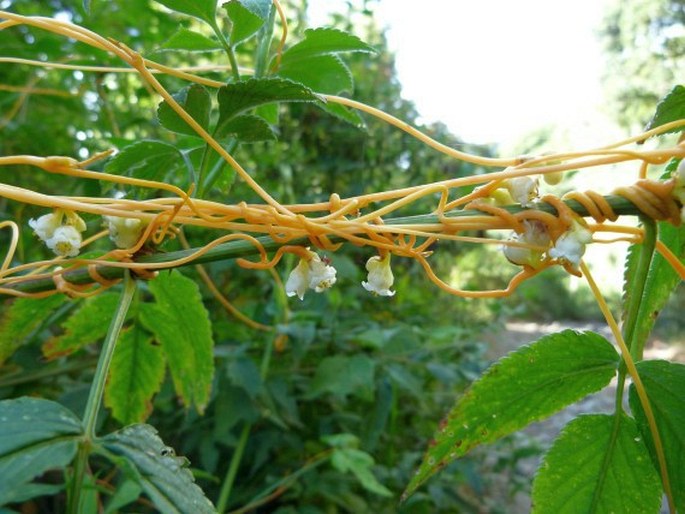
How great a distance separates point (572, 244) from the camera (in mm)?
353

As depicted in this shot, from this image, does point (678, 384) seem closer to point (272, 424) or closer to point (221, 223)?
point (221, 223)

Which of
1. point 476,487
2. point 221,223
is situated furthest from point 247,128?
point 476,487

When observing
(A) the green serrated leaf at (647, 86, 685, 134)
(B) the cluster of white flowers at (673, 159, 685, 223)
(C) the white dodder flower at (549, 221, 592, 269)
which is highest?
(A) the green serrated leaf at (647, 86, 685, 134)

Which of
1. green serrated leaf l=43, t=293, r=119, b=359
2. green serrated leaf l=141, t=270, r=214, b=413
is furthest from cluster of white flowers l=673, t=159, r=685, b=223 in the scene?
green serrated leaf l=43, t=293, r=119, b=359

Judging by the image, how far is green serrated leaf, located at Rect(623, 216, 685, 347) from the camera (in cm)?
43

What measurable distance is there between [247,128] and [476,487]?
3.73 ft

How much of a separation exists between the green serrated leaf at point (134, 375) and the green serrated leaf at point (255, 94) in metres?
0.24

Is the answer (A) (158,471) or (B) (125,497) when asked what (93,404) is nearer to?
(A) (158,471)

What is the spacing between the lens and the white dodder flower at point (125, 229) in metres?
0.43

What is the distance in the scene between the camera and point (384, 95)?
1854mm

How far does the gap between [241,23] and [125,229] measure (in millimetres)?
176

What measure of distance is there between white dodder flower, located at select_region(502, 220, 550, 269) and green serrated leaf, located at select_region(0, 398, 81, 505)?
253 mm

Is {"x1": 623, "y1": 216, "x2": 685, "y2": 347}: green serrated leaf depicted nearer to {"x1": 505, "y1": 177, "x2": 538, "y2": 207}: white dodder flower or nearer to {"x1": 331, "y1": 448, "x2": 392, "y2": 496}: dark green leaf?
{"x1": 505, "y1": 177, "x2": 538, "y2": 207}: white dodder flower

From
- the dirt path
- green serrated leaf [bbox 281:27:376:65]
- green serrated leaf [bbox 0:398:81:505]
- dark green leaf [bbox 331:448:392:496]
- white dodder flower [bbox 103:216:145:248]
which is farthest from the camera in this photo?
the dirt path
